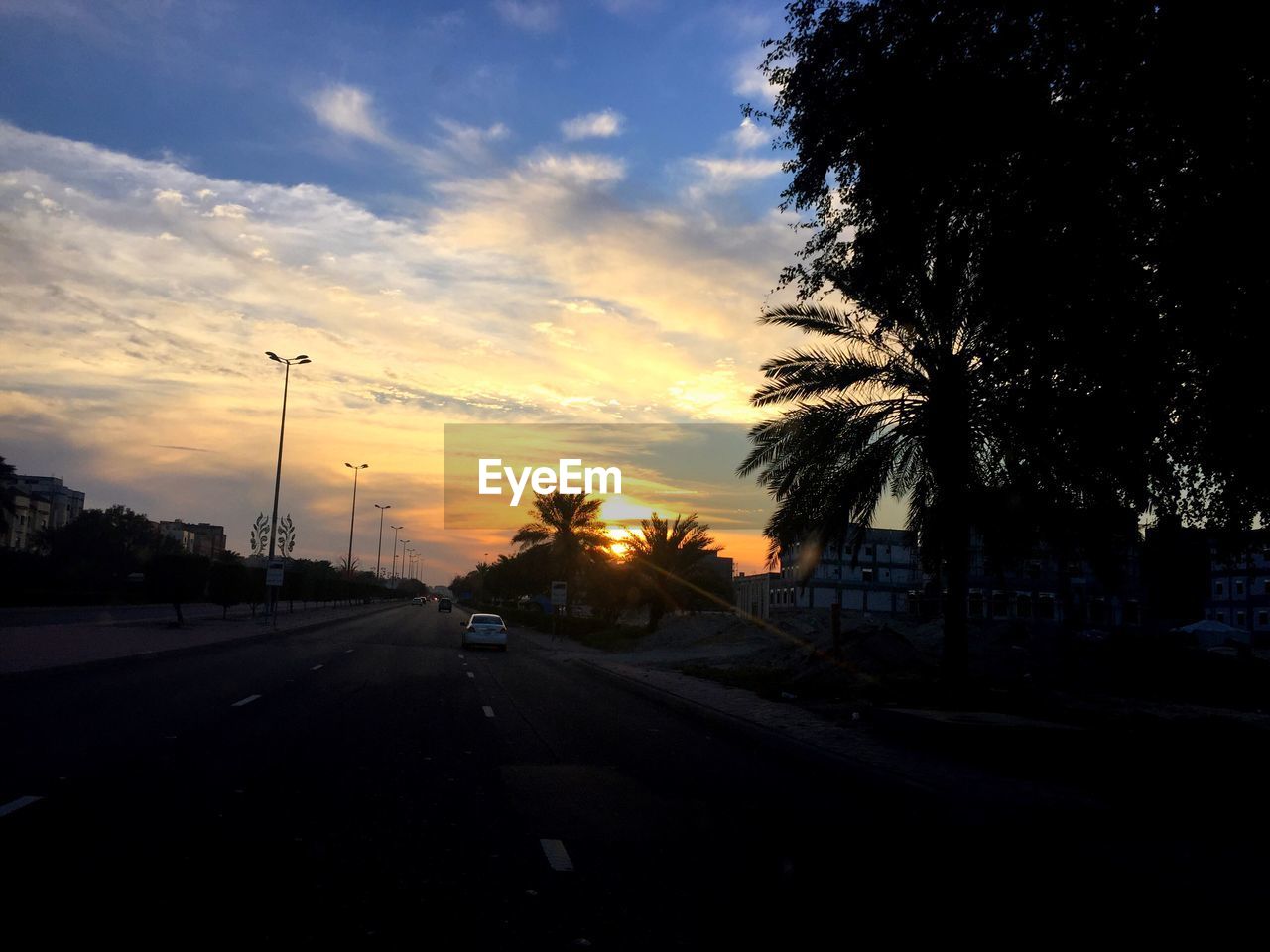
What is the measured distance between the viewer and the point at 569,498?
201ft

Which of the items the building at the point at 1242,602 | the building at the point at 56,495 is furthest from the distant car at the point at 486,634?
the building at the point at 56,495

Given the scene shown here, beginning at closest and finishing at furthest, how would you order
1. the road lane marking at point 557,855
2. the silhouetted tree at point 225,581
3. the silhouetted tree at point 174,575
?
the road lane marking at point 557,855 < the silhouetted tree at point 174,575 < the silhouetted tree at point 225,581

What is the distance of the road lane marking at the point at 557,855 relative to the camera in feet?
A: 21.8

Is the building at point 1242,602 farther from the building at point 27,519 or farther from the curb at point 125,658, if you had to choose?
the building at point 27,519

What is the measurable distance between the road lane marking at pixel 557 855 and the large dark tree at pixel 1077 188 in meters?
6.38

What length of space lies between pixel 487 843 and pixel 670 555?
143 feet

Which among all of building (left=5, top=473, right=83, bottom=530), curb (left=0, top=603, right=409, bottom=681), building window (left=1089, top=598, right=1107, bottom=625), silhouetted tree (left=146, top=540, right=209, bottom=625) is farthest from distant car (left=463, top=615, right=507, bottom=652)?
building (left=5, top=473, right=83, bottom=530)

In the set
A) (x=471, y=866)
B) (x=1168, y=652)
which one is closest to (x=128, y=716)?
(x=471, y=866)

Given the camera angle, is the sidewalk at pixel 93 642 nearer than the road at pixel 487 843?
No

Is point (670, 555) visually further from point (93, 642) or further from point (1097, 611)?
point (1097, 611)

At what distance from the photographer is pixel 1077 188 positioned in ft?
29.6

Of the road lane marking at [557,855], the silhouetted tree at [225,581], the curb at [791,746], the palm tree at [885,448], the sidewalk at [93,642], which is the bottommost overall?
the sidewalk at [93,642]

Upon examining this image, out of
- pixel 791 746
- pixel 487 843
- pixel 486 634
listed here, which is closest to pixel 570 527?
pixel 486 634

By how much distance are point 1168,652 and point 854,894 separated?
25347mm
